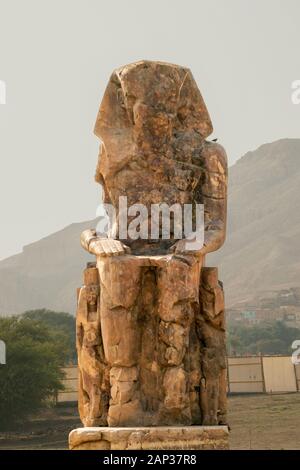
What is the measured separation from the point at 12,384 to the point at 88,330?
858 inches

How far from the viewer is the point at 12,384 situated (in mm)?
28906

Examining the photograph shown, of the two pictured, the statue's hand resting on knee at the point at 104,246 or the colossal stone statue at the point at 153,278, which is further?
the statue's hand resting on knee at the point at 104,246

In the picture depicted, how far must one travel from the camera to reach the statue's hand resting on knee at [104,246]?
778 cm

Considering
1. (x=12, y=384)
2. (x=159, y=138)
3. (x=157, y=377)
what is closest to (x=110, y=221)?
(x=159, y=138)

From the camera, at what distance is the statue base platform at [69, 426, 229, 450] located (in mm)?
7113

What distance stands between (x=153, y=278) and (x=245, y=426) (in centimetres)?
1605

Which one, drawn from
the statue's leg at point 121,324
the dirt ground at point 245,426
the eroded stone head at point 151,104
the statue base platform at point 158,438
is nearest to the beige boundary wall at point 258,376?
the dirt ground at point 245,426

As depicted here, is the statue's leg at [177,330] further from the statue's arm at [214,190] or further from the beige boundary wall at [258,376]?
the beige boundary wall at [258,376]

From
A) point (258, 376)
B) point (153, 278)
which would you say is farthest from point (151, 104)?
point (258, 376)

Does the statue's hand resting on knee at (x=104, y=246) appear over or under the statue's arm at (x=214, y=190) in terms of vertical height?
under

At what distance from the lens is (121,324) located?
Answer: 25.1ft

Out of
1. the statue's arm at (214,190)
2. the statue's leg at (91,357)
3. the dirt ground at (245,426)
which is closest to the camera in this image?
the statue's leg at (91,357)

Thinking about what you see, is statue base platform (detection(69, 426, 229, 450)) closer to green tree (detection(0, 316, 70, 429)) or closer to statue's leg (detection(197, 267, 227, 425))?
statue's leg (detection(197, 267, 227, 425))

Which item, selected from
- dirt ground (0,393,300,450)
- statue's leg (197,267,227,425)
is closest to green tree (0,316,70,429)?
dirt ground (0,393,300,450)
